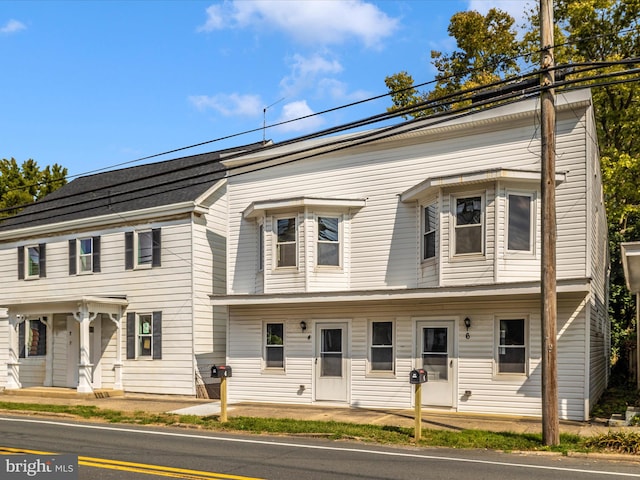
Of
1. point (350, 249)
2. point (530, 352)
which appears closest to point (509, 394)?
point (530, 352)

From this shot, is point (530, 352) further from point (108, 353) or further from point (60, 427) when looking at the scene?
point (108, 353)

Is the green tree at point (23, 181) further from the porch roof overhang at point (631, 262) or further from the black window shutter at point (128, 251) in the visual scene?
the porch roof overhang at point (631, 262)

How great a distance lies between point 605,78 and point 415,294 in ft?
52.8

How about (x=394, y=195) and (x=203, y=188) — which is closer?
(x=394, y=195)

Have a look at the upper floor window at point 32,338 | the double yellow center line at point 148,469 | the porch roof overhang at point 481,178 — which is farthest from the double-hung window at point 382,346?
A: the upper floor window at point 32,338

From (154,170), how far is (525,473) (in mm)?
21592

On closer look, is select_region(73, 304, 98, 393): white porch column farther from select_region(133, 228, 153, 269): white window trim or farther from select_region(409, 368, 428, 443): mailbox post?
select_region(409, 368, 428, 443): mailbox post

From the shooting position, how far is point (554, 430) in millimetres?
12125

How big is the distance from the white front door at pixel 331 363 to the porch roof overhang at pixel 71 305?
8063 millimetres

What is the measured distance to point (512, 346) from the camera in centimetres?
1612

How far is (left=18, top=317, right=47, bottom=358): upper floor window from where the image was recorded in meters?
25.5

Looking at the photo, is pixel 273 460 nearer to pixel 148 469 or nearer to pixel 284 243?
pixel 148 469

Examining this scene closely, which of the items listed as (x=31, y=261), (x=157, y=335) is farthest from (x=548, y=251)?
(x=31, y=261)

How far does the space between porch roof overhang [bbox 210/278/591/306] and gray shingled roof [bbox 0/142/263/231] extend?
209 inches
